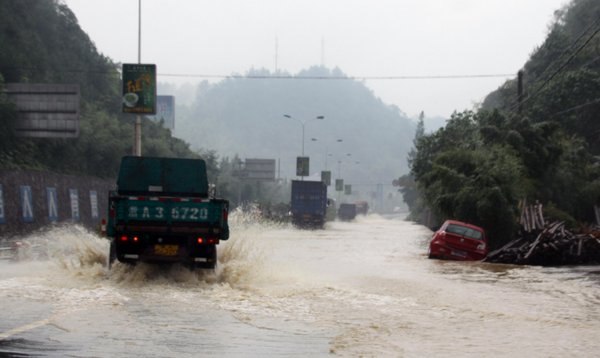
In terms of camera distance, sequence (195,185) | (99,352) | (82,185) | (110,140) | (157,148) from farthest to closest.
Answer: (157,148), (110,140), (82,185), (195,185), (99,352)

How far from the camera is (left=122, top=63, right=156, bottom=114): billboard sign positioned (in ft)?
114

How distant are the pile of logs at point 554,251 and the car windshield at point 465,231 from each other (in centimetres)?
78

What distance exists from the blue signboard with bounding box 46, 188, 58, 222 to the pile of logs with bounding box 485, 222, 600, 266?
88.7 ft

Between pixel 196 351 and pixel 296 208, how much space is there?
5556 cm

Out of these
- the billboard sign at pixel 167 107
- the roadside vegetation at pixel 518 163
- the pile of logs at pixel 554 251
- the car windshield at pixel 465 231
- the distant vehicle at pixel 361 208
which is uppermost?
the billboard sign at pixel 167 107

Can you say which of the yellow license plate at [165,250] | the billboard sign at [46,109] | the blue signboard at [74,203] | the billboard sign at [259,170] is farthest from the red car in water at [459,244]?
the billboard sign at [259,170]

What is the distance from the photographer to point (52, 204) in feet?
148

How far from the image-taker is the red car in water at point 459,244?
2631 cm

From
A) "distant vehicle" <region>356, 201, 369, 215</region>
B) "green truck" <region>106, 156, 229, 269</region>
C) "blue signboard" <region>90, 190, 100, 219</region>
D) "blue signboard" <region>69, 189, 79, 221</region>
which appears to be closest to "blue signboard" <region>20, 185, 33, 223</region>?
"blue signboard" <region>69, 189, 79, 221</region>

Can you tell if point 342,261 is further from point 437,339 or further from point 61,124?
point 61,124

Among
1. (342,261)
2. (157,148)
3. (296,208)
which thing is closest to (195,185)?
(342,261)

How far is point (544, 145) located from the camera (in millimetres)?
37938

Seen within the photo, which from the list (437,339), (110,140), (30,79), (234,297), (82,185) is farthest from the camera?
(110,140)

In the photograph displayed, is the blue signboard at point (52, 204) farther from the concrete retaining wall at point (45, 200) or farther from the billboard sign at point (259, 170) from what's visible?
the billboard sign at point (259, 170)
